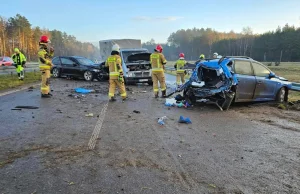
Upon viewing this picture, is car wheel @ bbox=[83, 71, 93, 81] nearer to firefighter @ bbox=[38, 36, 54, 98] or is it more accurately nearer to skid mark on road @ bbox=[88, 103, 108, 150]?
firefighter @ bbox=[38, 36, 54, 98]

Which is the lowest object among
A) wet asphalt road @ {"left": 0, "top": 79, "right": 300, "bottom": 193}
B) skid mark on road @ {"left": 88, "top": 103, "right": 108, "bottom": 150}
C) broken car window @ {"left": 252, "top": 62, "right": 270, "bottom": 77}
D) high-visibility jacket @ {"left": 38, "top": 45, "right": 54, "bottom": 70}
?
wet asphalt road @ {"left": 0, "top": 79, "right": 300, "bottom": 193}

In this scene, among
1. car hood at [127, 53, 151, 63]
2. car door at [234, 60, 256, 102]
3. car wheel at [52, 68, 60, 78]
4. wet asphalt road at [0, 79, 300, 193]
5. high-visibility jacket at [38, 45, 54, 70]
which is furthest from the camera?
car wheel at [52, 68, 60, 78]

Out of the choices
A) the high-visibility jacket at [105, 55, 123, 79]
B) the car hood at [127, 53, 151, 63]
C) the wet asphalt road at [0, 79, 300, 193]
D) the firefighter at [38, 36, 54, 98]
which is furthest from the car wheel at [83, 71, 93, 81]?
the wet asphalt road at [0, 79, 300, 193]

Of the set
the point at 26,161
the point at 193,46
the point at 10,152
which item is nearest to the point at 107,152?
the point at 26,161

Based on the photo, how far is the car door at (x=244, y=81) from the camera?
817 centimetres

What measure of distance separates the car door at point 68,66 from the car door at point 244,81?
40.6ft

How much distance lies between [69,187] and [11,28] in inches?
3061

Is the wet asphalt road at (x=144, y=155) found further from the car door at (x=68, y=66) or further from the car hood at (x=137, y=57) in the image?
the car door at (x=68, y=66)

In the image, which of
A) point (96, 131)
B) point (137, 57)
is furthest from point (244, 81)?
point (137, 57)

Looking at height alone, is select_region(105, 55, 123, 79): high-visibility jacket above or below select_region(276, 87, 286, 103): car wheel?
above

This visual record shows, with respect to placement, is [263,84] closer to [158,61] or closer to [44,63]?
[158,61]

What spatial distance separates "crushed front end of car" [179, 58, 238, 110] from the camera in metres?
7.96

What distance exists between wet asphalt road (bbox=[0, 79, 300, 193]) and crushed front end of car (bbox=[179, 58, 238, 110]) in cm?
109

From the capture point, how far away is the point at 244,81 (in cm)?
823
